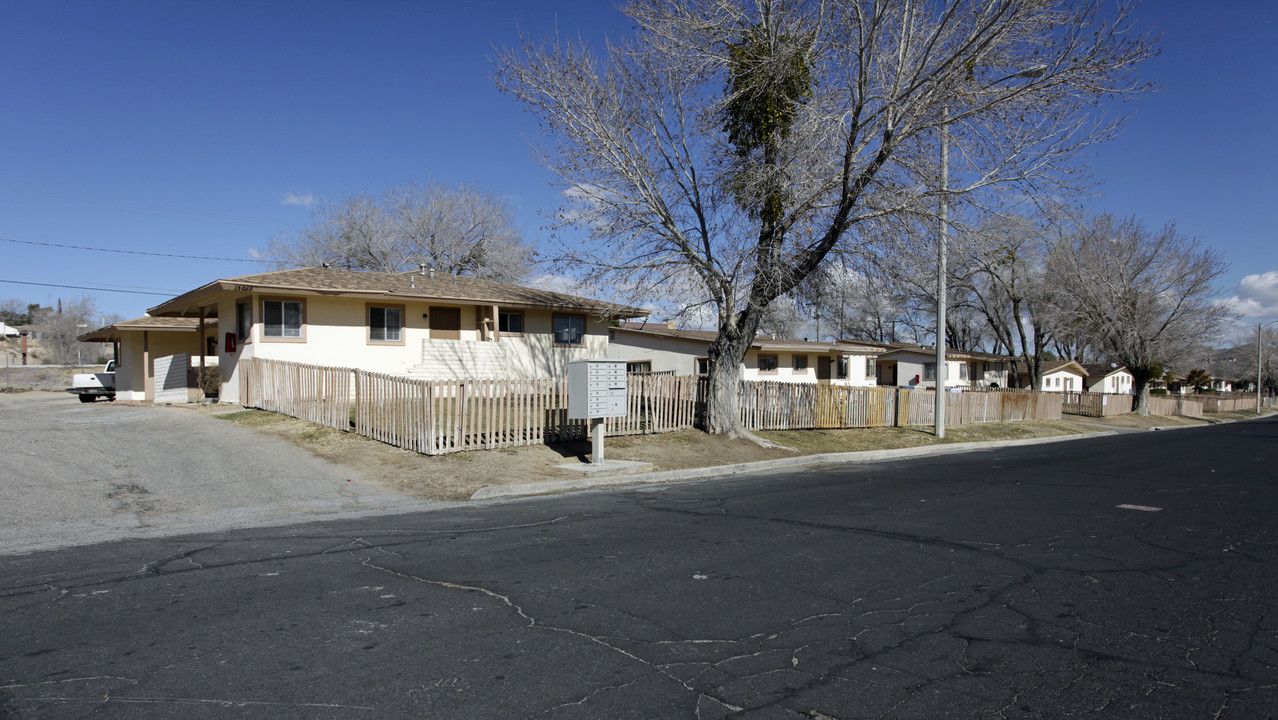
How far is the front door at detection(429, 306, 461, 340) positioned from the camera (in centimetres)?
2283

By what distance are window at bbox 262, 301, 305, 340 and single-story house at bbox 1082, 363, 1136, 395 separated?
228 feet

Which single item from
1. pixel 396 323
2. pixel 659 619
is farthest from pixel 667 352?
pixel 659 619

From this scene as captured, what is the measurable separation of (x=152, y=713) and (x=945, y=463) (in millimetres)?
14872

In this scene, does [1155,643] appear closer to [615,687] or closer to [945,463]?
[615,687]

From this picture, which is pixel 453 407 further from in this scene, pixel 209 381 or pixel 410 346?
pixel 209 381

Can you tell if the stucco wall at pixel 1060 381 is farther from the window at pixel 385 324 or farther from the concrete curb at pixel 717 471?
the window at pixel 385 324

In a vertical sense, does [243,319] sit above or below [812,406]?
above

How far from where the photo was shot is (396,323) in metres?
22.1

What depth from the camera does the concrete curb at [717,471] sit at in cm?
1066

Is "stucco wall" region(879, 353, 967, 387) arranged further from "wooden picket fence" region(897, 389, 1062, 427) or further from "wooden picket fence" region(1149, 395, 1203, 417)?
"wooden picket fence" region(1149, 395, 1203, 417)

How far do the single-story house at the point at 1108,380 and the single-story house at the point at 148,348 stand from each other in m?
70.6

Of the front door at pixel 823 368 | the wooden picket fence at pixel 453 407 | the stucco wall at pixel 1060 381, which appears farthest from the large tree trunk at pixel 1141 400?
the wooden picket fence at pixel 453 407

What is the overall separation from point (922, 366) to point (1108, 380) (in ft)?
126

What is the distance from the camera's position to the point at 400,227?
39.4m
